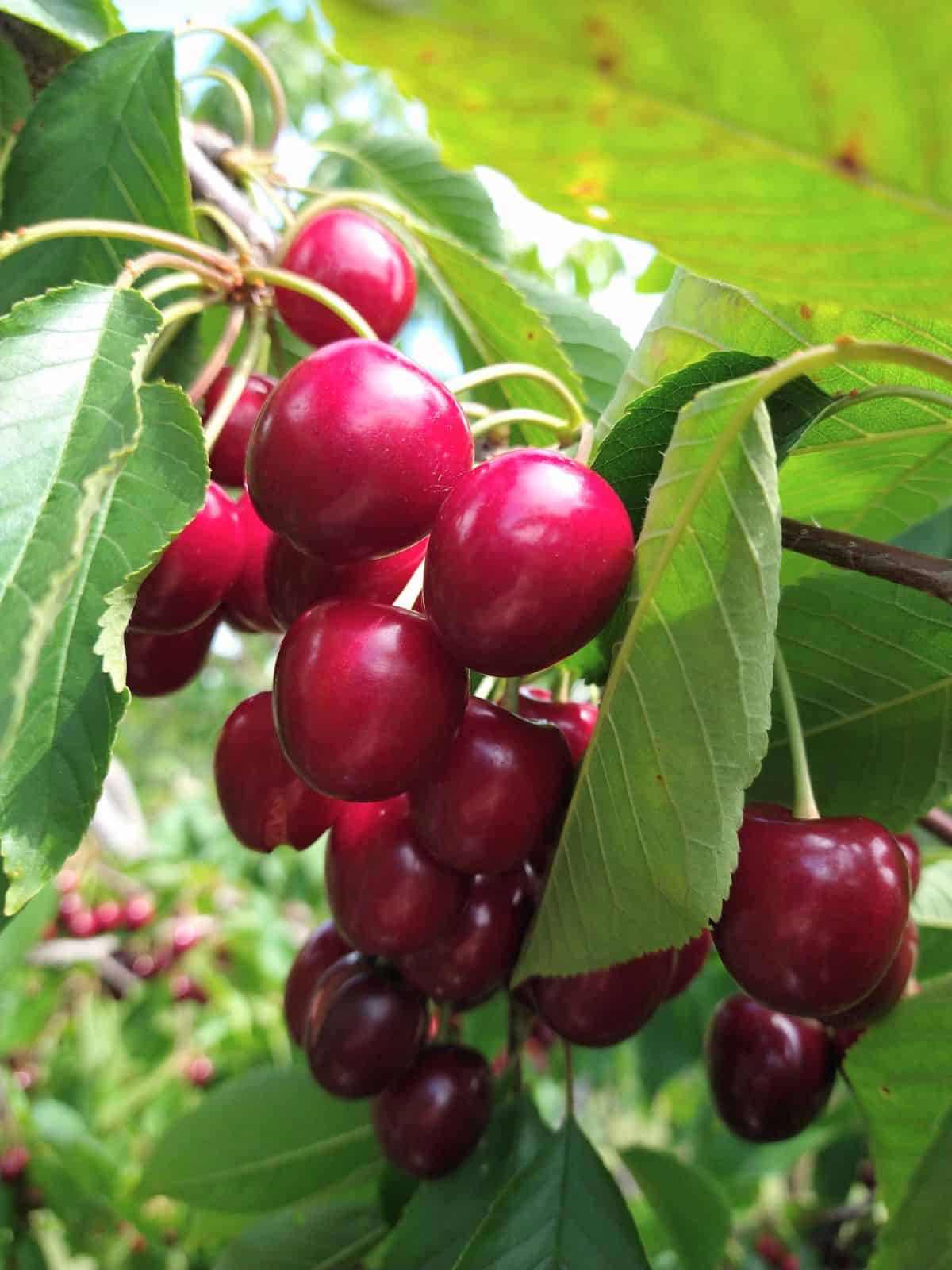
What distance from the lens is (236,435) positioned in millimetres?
1170

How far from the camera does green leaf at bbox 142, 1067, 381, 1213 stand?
1512 millimetres

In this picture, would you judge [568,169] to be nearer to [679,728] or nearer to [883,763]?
[679,728]

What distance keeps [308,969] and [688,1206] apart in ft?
2.29

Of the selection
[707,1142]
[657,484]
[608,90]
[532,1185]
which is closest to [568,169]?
[608,90]

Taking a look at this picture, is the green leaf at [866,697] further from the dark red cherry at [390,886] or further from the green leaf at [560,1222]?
the green leaf at [560,1222]

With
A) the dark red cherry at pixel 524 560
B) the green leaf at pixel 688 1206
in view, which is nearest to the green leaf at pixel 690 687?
the dark red cherry at pixel 524 560

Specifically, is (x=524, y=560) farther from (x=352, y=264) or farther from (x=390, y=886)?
(x=352, y=264)

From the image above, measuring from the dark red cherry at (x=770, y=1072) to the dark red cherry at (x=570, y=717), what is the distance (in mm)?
437

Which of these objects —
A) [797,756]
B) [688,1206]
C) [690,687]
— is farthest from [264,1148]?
[690,687]

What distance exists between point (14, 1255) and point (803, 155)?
316 cm

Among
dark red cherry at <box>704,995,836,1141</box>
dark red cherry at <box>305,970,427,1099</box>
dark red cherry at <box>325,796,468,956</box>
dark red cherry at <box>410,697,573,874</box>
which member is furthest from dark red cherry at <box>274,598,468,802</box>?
dark red cherry at <box>704,995,836,1141</box>

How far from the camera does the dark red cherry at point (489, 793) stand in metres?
0.84

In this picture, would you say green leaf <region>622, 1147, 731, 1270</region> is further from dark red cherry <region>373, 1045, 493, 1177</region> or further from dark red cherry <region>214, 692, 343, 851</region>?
dark red cherry <region>214, 692, 343, 851</region>

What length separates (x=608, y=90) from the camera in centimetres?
54
